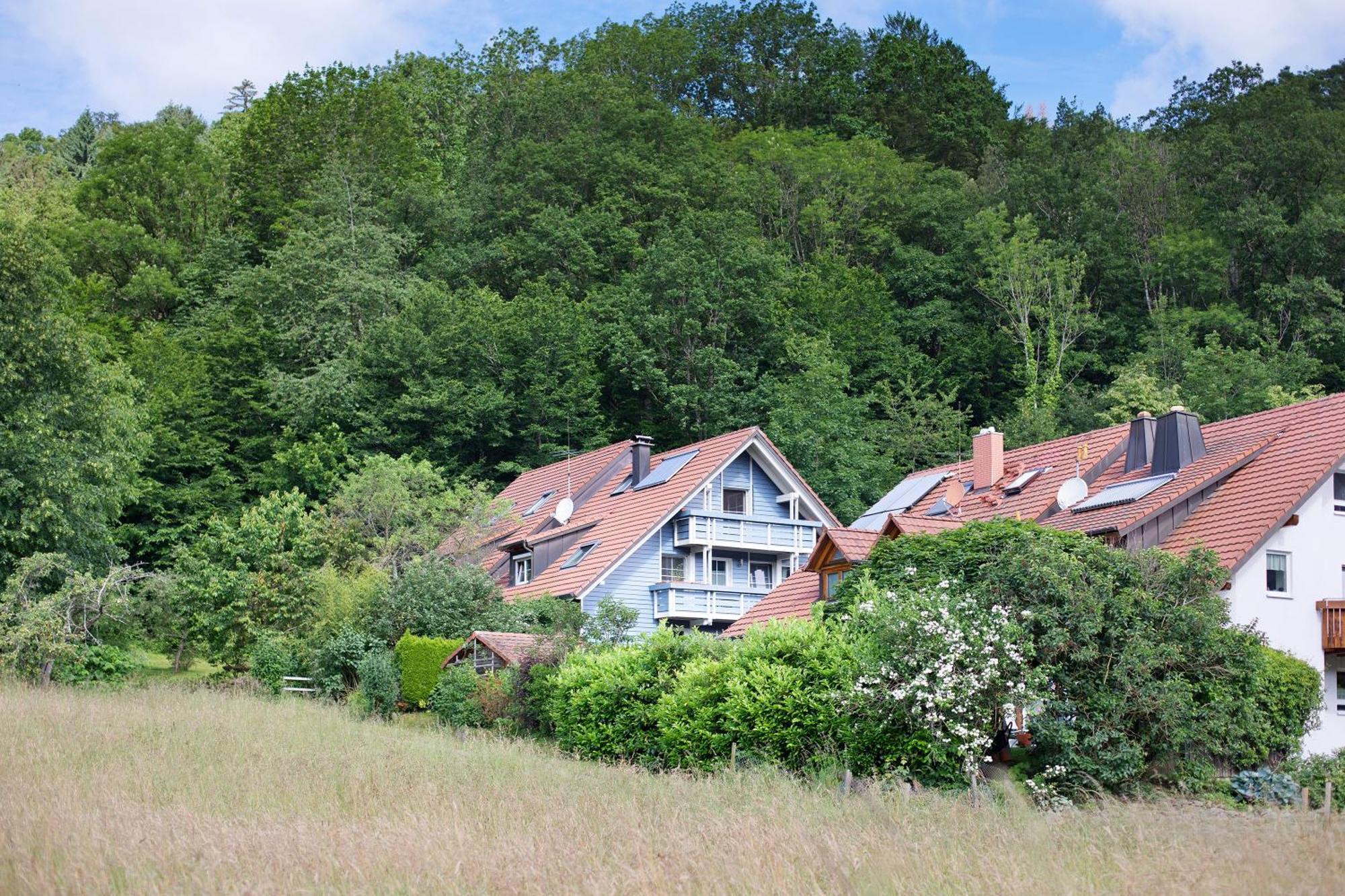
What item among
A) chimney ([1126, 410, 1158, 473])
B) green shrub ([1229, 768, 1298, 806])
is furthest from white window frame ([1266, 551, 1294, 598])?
green shrub ([1229, 768, 1298, 806])

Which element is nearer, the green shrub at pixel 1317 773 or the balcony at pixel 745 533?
the green shrub at pixel 1317 773

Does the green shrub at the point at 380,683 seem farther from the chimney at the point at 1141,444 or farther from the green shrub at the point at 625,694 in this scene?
the chimney at the point at 1141,444

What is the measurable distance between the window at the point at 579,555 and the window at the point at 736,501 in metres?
4.67

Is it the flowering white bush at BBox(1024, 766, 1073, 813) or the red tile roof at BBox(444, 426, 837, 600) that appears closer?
the flowering white bush at BBox(1024, 766, 1073, 813)

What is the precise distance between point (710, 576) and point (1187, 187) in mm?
34832

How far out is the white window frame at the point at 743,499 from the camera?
43.2 m

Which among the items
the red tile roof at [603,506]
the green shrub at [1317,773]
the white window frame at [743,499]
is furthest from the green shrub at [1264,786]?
the white window frame at [743,499]

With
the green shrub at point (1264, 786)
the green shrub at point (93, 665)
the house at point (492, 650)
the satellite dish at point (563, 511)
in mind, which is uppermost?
the satellite dish at point (563, 511)

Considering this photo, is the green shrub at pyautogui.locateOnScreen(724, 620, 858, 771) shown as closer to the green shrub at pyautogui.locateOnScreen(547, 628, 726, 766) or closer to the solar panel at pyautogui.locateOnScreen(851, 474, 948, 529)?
the green shrub at pyautogui.locateOnScreen(547, 628, 726, 766)

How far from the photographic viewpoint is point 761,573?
43750mm

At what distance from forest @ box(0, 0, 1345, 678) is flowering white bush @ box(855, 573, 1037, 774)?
24.6 metres

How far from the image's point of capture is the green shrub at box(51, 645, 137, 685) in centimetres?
3394

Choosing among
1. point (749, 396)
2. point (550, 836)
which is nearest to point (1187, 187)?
point (749, 396)

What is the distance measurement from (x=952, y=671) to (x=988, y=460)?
20.4m
